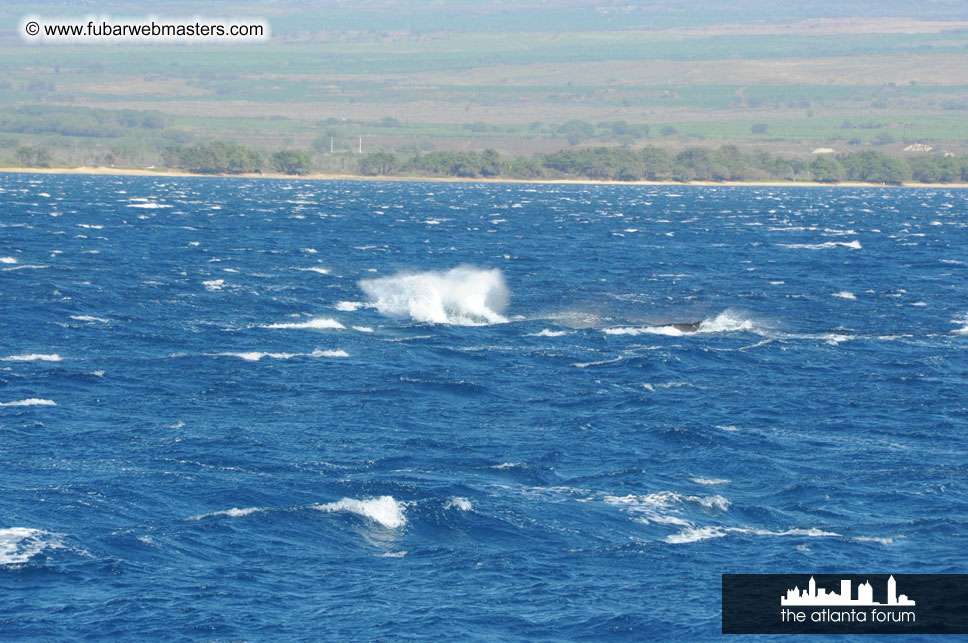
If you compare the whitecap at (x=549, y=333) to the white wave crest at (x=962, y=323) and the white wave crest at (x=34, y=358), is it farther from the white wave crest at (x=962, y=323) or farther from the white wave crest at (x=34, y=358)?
the white wave crest at (x=34, y=358)

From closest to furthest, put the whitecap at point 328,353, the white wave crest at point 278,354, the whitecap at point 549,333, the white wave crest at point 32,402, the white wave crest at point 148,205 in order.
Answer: the white wave crest at point 32,402 < the white wave crest at point 278,354 < the whitecap at point 328,353 < the whitecap at point 549,333 < the white wave crest at point 148,205

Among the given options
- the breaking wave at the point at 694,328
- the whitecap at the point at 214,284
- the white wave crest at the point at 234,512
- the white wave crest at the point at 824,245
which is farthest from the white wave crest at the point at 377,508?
the white wave crest at the point at 824,245

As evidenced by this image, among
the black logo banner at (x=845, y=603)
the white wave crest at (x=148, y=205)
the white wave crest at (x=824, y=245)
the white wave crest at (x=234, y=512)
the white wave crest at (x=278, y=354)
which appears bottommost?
the black logo banner at (x=845, y=603)

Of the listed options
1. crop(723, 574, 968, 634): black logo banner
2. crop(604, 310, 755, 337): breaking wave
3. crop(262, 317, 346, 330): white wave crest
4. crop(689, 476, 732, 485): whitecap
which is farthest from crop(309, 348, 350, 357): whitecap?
crop(723, 574, 968, 634): black logo banner

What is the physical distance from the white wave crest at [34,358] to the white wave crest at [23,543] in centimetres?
1947

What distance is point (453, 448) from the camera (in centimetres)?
3644

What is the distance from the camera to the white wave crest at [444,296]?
2426 inches

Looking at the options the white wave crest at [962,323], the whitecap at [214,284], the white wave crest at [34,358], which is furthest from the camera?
the whitecap at [214,284]

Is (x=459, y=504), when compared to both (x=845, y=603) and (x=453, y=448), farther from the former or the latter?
(x=845, y=603)

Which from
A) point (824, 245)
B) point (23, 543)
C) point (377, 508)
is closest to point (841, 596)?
point (377, 508)

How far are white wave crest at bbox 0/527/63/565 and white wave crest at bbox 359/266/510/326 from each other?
33000 mm

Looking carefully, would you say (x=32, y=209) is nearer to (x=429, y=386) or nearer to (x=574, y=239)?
(x=574, y=239)

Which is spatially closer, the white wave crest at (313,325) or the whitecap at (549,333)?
the whitecap at (549,333)

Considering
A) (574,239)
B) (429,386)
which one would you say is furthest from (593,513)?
(574,239)
